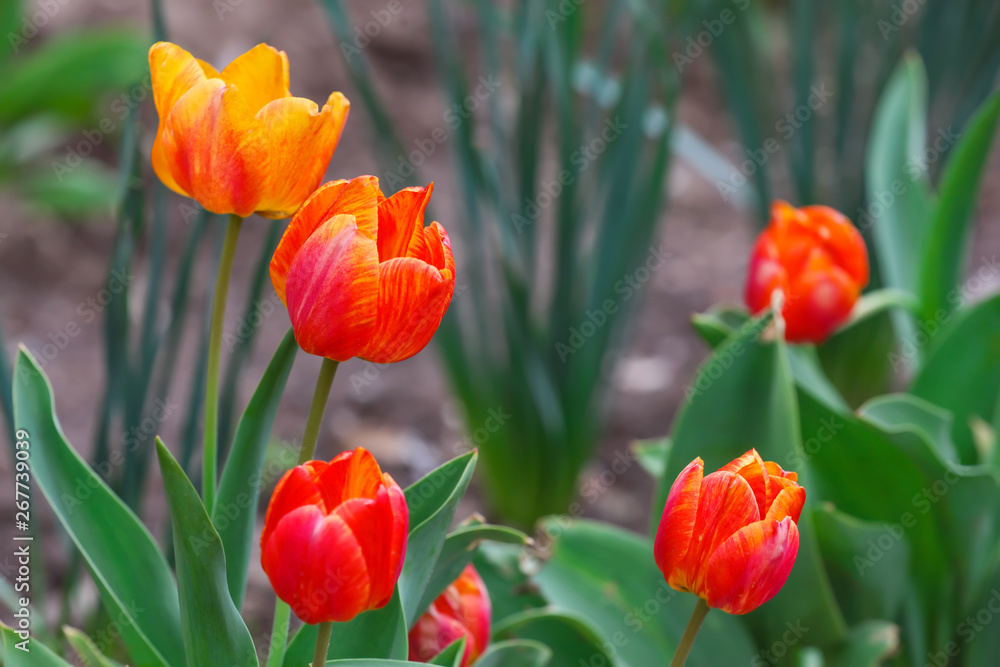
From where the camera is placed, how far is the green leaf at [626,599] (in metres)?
0.81

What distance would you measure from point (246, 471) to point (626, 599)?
423 mm

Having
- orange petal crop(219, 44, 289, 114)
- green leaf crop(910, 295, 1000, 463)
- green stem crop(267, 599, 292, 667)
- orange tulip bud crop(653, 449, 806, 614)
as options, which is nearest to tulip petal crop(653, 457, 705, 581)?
orange tulip bud crop(653, 449, 806, 614)

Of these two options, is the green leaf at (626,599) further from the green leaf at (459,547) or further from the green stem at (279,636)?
the green stem at (279,636)

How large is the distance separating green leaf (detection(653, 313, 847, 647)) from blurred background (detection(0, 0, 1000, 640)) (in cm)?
37

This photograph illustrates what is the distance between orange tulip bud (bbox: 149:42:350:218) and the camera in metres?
0.50

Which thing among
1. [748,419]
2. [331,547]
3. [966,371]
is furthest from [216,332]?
[966,371]

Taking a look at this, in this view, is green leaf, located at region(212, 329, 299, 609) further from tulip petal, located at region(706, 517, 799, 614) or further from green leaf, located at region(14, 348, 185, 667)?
tulip petal, located at region(706, 517, 799, 614)

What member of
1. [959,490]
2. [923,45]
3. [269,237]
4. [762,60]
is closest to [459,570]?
[269,237]

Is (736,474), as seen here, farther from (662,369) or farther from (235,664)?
(662,369)

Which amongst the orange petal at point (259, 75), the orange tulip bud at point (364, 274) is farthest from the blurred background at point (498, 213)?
the orange tulip bud at point (364, 274)

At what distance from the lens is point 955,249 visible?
1037 millimetres

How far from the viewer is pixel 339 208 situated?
18.2 inches

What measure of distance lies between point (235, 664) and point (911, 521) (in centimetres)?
64

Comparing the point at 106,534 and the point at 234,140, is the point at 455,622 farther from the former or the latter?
the point at 234,140
